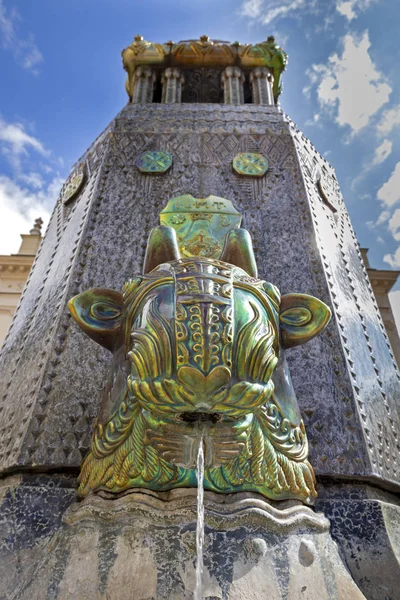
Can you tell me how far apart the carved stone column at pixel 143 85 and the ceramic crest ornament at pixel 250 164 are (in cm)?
277

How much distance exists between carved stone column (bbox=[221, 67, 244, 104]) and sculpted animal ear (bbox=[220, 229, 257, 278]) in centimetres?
483

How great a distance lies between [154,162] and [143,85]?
3.10m

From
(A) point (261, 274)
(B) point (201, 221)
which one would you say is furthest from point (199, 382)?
(B) point (201, 221)

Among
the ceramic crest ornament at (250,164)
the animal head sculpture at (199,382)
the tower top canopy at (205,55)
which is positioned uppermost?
the tower top canopy at (205,55)

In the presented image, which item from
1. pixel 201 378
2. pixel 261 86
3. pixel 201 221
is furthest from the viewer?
pixel 261 86

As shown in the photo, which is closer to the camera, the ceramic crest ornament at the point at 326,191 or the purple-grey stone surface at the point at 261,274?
the purple-grey stone surface at the point at 261,274

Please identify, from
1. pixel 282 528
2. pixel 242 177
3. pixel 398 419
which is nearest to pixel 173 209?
pixel 242 177

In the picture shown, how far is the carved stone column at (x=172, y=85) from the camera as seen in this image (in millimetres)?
7074

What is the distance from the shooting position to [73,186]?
5586 mm

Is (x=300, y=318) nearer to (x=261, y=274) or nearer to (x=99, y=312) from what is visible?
(x=99, y=312)

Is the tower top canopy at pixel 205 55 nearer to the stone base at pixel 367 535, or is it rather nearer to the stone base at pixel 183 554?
the stone base at pixel 367 535

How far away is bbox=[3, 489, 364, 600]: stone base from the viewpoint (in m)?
1.82

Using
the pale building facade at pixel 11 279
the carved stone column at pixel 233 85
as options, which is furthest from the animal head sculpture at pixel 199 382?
the pale building facade at pixel 11 279

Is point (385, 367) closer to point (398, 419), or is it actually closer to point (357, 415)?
point (398, 419)
